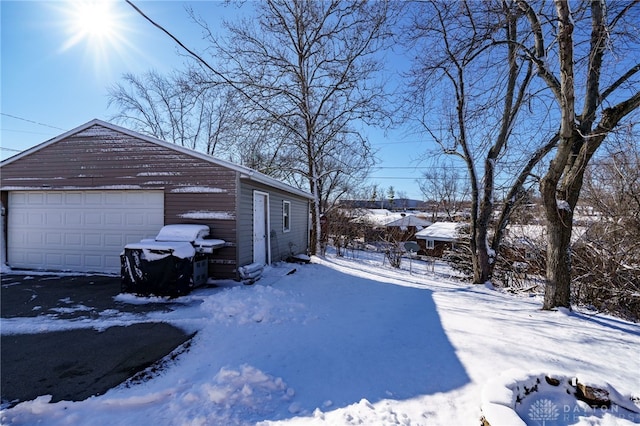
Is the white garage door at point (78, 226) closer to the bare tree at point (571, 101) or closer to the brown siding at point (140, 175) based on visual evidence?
the brown siding at point (140, 175)

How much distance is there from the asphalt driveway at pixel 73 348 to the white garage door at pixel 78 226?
1869mm

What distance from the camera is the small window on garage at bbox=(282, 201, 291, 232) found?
10648mm

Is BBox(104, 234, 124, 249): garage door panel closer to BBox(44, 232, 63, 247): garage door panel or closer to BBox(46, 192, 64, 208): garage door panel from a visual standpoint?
BBox(44, 232, 63, 247): garage door panel

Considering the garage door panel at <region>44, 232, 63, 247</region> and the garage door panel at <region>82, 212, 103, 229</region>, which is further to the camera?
the garage door panel at <region>44, 232, 63, 247</region>

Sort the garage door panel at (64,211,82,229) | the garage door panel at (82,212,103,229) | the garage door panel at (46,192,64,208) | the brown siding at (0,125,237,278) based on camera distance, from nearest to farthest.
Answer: the brown siding at (0,125,237,278), the garage door panel at (82,212,103,229), the garage door panel at (64,211,82,229), the garage door panel at (46,192,64,208)

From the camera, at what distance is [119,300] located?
548 centimetres

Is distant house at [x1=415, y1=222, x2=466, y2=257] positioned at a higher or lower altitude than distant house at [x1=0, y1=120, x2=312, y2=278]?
lower

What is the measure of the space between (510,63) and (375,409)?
6.13 m

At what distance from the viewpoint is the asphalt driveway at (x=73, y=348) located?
2.82m

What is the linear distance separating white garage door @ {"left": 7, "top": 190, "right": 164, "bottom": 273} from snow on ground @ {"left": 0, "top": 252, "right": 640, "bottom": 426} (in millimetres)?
2904

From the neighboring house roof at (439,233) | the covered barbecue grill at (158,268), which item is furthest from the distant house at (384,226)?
the covered barbecue grill at (158,268)

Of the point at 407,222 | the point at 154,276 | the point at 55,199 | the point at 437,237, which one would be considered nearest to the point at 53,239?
the point at 55,199

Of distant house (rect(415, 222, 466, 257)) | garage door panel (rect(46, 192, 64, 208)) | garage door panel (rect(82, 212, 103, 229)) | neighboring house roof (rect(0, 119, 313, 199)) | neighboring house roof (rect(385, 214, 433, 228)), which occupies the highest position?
neighboring house roof (rect(0, 119, 313, 199))

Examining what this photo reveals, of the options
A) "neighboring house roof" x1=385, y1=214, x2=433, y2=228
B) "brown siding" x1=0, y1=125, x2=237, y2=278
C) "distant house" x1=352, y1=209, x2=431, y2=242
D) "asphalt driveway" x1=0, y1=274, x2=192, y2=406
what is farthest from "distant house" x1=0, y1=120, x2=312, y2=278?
→ "neighboring house roof" x1=385, y1=214, x2=433, y2=228
